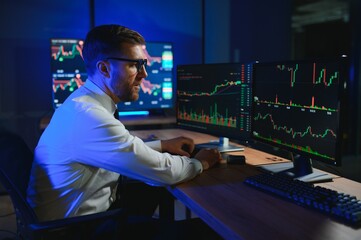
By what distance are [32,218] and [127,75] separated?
26.6 inches

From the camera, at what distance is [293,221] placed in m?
1.13

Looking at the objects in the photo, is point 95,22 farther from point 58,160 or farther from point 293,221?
point 293,221

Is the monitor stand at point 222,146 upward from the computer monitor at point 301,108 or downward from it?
downward

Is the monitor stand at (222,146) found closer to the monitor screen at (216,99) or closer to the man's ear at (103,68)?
the monitor screen at (216,99)

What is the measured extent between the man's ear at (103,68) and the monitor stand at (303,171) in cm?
83

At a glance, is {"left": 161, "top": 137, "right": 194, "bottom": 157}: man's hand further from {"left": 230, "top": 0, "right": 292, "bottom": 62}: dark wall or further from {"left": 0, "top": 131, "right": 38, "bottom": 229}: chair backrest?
{"left": 230, "top": 0, "right": 292, "bottom": 62}: dark wall

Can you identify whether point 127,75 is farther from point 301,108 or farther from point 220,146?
point 220,146

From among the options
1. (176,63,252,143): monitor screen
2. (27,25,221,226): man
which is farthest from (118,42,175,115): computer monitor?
(27,25,221,226): man

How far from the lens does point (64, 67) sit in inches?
132

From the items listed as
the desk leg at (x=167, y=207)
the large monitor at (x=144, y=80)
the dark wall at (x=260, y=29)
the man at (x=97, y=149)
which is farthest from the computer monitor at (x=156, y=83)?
the man at (x=97, y=149)

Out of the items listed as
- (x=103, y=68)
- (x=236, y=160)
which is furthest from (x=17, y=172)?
(x=236, y=160)

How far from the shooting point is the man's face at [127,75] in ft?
5.15

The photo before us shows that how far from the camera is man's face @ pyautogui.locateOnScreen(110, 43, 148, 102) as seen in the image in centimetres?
157

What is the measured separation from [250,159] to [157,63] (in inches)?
74.5
